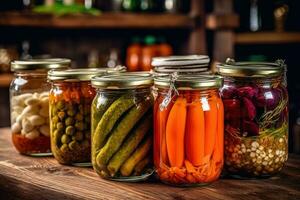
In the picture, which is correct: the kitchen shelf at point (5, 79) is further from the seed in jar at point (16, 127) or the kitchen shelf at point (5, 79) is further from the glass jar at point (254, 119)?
the glass jar at point (254, 119)

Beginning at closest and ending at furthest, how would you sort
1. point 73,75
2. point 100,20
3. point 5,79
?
point 73,75
point 5,79
point 100,20

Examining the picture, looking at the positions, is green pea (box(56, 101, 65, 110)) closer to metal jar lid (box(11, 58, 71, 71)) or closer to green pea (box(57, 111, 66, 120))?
green pea (box(57, 111, 66, 120))

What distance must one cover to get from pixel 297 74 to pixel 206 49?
73 cm

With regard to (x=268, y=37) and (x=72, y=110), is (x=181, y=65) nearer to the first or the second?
(x=72, y=110)

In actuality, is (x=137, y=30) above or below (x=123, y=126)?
above

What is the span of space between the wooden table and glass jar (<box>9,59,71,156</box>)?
0.19ft

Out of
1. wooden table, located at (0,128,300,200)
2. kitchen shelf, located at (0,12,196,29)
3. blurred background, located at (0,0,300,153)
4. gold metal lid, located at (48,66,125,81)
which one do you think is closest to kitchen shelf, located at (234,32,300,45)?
blurred background, located at (0,0,300,153)

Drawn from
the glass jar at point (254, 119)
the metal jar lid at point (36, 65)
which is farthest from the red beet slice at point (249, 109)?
the metal jar lid at point (36, 65)

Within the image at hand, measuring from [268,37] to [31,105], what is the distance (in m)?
2.14

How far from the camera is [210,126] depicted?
1.07 m

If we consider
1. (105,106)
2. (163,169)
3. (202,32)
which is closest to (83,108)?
(105,106)

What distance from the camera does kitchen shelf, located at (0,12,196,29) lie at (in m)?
2.80

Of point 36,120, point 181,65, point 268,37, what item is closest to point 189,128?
point 181,65

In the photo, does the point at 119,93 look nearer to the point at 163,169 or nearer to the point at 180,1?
the point at 163,169
